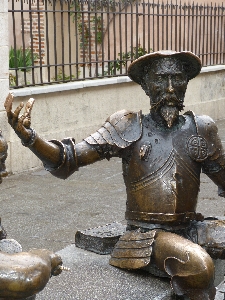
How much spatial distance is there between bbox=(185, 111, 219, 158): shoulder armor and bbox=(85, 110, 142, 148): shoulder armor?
35 cm

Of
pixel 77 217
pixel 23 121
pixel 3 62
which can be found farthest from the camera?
pixel 3 62

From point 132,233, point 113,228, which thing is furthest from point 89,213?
point 132,233

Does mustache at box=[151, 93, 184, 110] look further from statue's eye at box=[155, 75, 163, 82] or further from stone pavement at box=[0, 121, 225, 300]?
stone pavement at box=[0, 121, 225, 300]

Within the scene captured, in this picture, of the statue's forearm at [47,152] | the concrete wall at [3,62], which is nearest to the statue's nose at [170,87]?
the statue's forearm at [47,152]

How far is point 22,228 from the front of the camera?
591 centimetres

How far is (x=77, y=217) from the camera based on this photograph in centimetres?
625

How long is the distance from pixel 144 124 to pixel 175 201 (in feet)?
1.68

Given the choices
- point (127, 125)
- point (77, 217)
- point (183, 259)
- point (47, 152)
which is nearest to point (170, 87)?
point (127, 125)

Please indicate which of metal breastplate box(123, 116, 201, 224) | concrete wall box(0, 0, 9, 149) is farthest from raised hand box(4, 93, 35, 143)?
concrete wall box(0, 0, 9, 149)

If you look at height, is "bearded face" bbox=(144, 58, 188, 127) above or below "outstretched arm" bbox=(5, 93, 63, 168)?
above

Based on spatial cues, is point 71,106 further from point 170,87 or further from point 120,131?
point 170,87

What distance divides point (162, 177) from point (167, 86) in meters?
0.53

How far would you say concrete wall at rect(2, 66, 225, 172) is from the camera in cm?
812

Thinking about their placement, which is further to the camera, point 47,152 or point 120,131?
point 120,131
